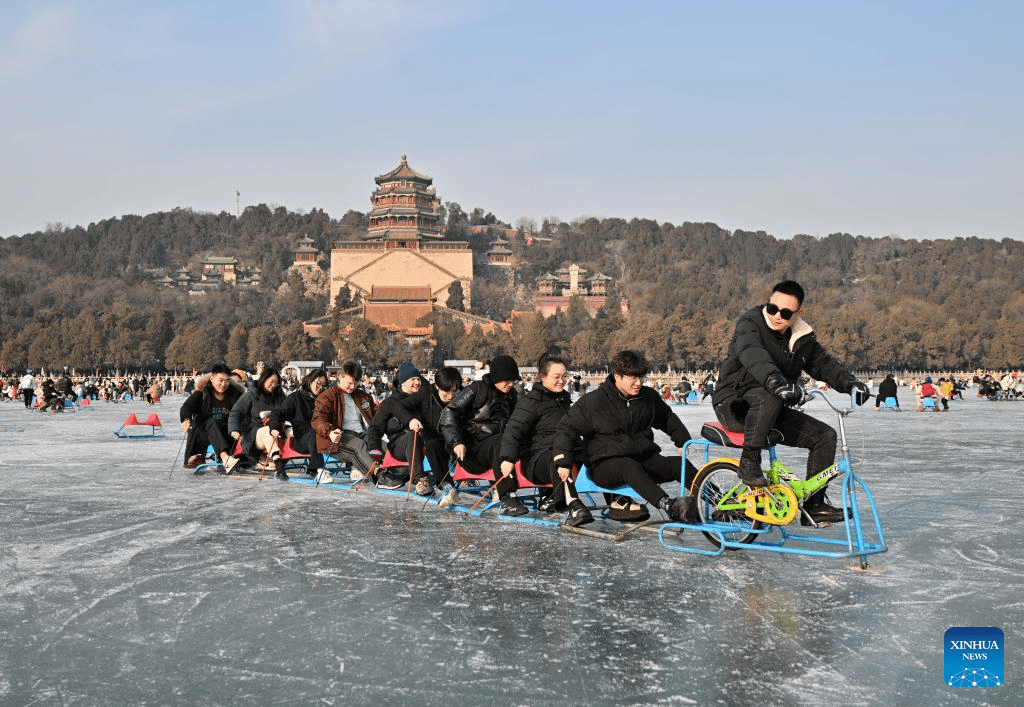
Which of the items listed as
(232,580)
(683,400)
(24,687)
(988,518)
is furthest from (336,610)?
(683,400)

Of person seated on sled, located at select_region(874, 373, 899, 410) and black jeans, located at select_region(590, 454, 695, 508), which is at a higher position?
black jeans, located at select_region(590, 454, 695, 508)

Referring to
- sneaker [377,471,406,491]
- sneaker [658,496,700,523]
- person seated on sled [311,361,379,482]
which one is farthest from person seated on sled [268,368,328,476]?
sneaker [658,496,700,523]

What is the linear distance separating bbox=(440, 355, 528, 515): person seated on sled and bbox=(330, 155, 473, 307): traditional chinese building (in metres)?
99.8

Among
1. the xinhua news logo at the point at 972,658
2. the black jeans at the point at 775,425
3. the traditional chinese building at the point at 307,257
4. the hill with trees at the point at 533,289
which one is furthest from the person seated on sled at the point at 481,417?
the traditional chinese building at the point at 307,257

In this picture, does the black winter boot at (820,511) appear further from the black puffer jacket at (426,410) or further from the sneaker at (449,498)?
the black puffer jacket at (426,410)

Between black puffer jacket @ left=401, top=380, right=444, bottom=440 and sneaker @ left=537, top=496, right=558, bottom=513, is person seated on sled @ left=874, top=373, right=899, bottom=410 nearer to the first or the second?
black puffer jacket @ left=401, top=380, right=444, bottom=440

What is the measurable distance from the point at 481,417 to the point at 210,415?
3.70m

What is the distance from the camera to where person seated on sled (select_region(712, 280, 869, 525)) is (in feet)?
16.5

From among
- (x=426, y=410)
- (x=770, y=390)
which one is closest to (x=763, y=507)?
(x=770, y=390)

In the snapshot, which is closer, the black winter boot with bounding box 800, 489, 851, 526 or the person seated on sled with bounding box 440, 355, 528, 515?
the black winter boot with bounding box 800, 489, 851, 526

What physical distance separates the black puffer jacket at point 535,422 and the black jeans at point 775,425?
1544mm

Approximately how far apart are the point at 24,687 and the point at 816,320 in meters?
79.8

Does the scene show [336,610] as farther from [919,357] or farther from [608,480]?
[919,357]

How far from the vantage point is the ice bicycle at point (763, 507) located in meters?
5.03
